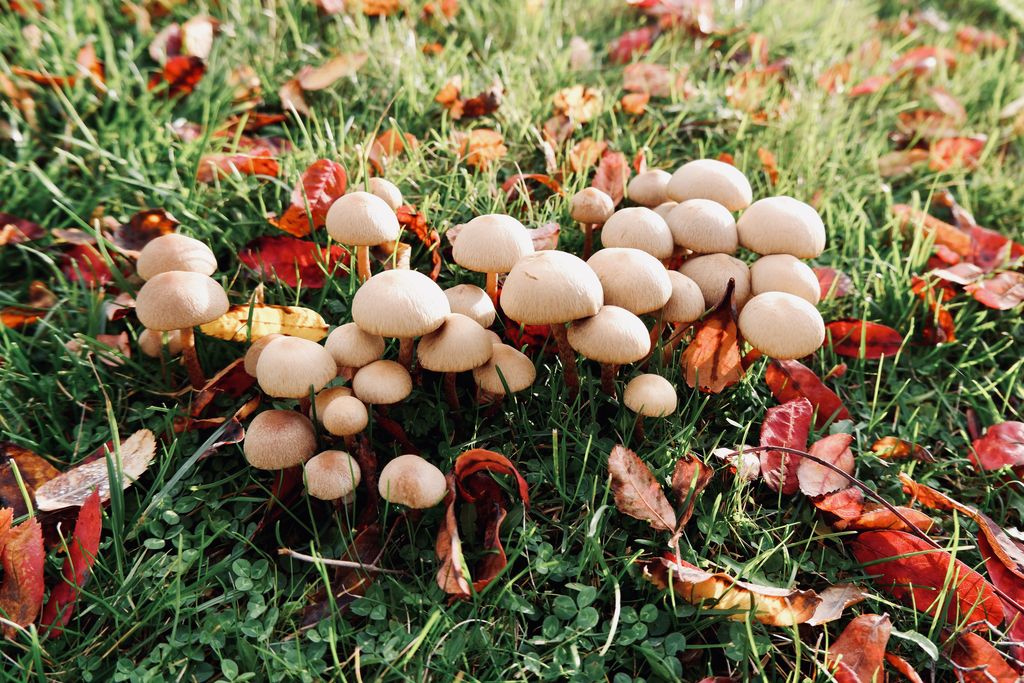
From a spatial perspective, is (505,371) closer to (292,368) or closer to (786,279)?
(292,368)

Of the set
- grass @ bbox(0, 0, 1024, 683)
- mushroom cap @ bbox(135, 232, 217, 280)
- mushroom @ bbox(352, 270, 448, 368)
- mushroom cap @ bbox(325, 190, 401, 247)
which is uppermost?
mushroom cap @ bbox(325, 190, 401, 247)

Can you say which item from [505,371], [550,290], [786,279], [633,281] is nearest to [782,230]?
[786,279]

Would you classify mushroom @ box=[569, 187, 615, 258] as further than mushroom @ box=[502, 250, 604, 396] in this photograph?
Yes

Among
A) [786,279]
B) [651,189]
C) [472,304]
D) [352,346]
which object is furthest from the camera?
[651,189]

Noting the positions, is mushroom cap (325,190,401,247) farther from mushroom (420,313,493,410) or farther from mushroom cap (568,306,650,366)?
mushroom cap (568,306,650,366)

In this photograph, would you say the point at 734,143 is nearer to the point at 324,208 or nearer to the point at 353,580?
the point at 324,208

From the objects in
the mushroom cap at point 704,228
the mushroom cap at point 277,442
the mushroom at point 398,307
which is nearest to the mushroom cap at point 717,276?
the mushroom cap at point 704,228

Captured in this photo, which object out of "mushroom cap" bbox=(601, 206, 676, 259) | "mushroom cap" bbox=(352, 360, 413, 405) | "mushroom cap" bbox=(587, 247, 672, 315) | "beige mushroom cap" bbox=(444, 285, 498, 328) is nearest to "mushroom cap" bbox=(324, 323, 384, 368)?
"mushroom cap" bbox=(352, 360, 413, 405)
